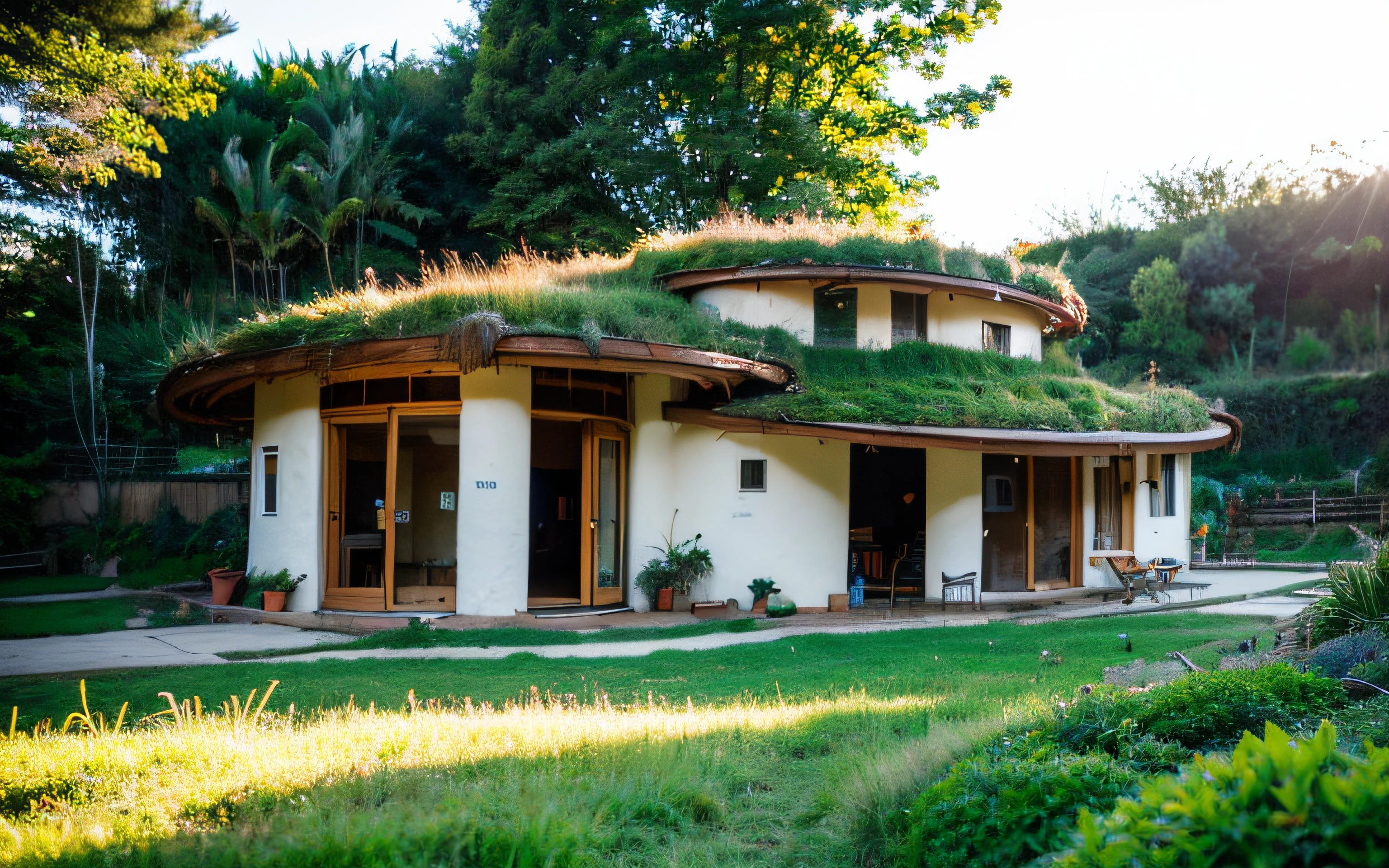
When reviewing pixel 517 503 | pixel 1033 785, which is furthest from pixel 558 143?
pixel 1033 785

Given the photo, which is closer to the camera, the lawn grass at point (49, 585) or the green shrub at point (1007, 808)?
the green shrub at point (1007, 808)

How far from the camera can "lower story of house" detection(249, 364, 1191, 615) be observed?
42.3 feet

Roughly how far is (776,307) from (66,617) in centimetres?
1229

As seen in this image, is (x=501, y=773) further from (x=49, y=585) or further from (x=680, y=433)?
(x=49, y=585)

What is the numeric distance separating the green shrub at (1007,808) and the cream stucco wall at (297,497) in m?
11.5

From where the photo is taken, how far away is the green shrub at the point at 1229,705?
4.50 m

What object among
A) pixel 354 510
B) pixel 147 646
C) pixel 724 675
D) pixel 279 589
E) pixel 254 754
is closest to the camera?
pixel 254 754

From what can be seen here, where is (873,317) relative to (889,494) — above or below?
above

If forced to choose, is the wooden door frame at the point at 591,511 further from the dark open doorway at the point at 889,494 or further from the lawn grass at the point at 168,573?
the lawn grass at the point at 168,573

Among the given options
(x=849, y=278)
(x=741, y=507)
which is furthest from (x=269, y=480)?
(x=849, y=278)

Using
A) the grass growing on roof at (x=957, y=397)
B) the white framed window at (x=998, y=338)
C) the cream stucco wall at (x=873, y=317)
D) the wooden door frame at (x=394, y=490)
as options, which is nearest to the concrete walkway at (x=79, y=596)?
the wooden door frame at (x=394, y=490)

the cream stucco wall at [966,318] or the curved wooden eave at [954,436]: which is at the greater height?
the cream stucco wall at [966,318]

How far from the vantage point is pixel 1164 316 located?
40.3 metres

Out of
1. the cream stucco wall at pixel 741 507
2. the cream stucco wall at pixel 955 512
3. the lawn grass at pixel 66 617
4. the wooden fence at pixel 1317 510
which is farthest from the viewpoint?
the wooden fence at pixel 1317 510
